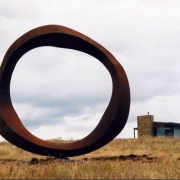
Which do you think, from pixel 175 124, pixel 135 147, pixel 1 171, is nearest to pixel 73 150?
pixel 1 171

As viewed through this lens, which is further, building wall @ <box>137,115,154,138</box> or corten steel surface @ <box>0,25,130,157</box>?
building wall @ <box>137,115,154,138</box>

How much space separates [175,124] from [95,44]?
22873mm

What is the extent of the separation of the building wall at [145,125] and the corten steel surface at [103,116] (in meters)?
18.5

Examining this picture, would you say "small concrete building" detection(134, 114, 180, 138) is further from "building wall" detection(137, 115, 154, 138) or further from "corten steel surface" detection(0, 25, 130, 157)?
"corten steel surface" detection(0, 25, 130, 157)

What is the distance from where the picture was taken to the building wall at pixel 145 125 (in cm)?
3250

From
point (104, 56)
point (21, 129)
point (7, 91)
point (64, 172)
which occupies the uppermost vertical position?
point (104, 56)

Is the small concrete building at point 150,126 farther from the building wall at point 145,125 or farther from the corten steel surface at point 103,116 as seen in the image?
the corten steel surface at point 103,116

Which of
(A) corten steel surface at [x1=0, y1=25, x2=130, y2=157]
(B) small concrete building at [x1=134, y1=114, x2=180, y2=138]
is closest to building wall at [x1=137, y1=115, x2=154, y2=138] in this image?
(B) small concrete building at [x1=134, y1=114, x2=180, y2=138]

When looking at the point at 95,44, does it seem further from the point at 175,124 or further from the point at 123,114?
the point at 175,124

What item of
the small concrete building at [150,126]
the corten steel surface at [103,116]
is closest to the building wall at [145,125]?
the small concrete building at [150,126]

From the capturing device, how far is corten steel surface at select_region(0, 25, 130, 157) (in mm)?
13703

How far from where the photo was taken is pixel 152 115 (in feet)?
107

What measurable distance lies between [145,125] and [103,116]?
19.1 meters

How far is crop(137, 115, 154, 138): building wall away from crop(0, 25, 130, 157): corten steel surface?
18.5 m
